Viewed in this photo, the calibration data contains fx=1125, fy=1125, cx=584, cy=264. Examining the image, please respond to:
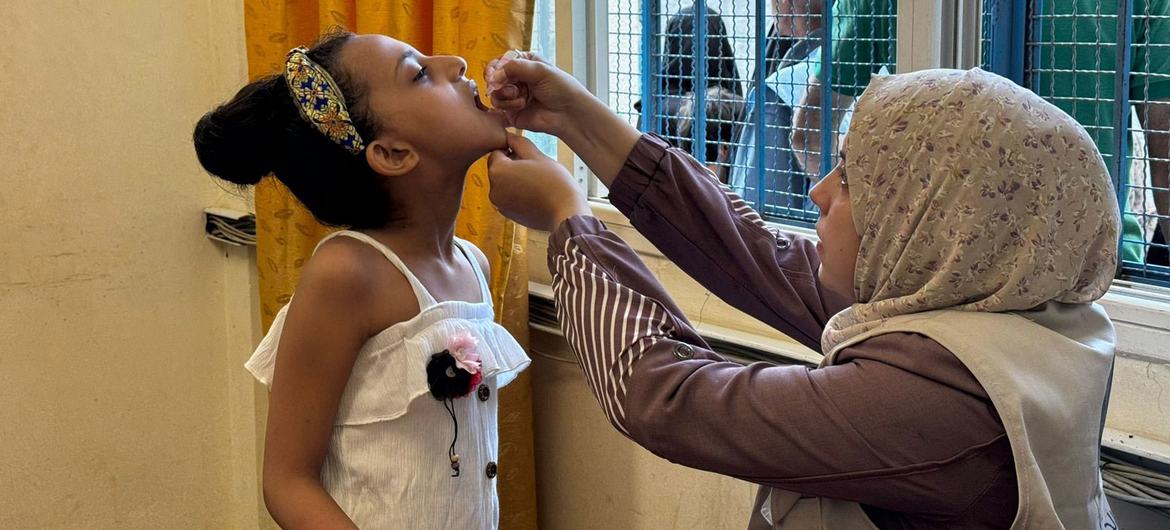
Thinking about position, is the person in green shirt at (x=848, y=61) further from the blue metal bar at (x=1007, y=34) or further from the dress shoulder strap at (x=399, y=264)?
the dress shoulder strap at (x=399, y=264)

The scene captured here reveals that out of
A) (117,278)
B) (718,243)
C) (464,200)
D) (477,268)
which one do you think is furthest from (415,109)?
(117,278)

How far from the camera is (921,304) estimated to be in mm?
953

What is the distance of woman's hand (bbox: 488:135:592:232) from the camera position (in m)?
1.19

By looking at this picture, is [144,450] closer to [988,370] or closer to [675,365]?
[675,365]

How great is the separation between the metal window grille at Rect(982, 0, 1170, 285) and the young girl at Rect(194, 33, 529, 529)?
31.7 inches

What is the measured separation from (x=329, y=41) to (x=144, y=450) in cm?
152

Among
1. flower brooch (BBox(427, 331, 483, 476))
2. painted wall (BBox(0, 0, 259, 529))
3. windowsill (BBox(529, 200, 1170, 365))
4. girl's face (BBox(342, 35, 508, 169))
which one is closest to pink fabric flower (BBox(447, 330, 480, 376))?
flower brooch (BBox(427, 331, 483, 476))

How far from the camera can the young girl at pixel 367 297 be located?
1302 millimetres

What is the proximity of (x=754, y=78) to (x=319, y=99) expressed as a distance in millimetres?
941

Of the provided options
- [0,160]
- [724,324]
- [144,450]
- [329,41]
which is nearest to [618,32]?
[724,324]

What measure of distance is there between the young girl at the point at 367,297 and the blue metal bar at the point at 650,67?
2.77 ft

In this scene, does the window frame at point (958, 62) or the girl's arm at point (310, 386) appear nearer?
the girl's arm at point (310, 386)

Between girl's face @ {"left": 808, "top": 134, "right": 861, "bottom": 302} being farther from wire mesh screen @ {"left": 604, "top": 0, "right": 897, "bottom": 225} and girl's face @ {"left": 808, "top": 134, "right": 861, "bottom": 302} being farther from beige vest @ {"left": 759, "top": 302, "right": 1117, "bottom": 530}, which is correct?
wire mesh screen @ {"left": 604, "top": 0, "right": 897, "bottom": 225}

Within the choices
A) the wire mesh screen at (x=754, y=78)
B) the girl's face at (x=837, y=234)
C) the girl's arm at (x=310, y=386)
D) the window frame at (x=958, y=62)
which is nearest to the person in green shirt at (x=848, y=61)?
the wire mesh screen at (x=754, y=78)
